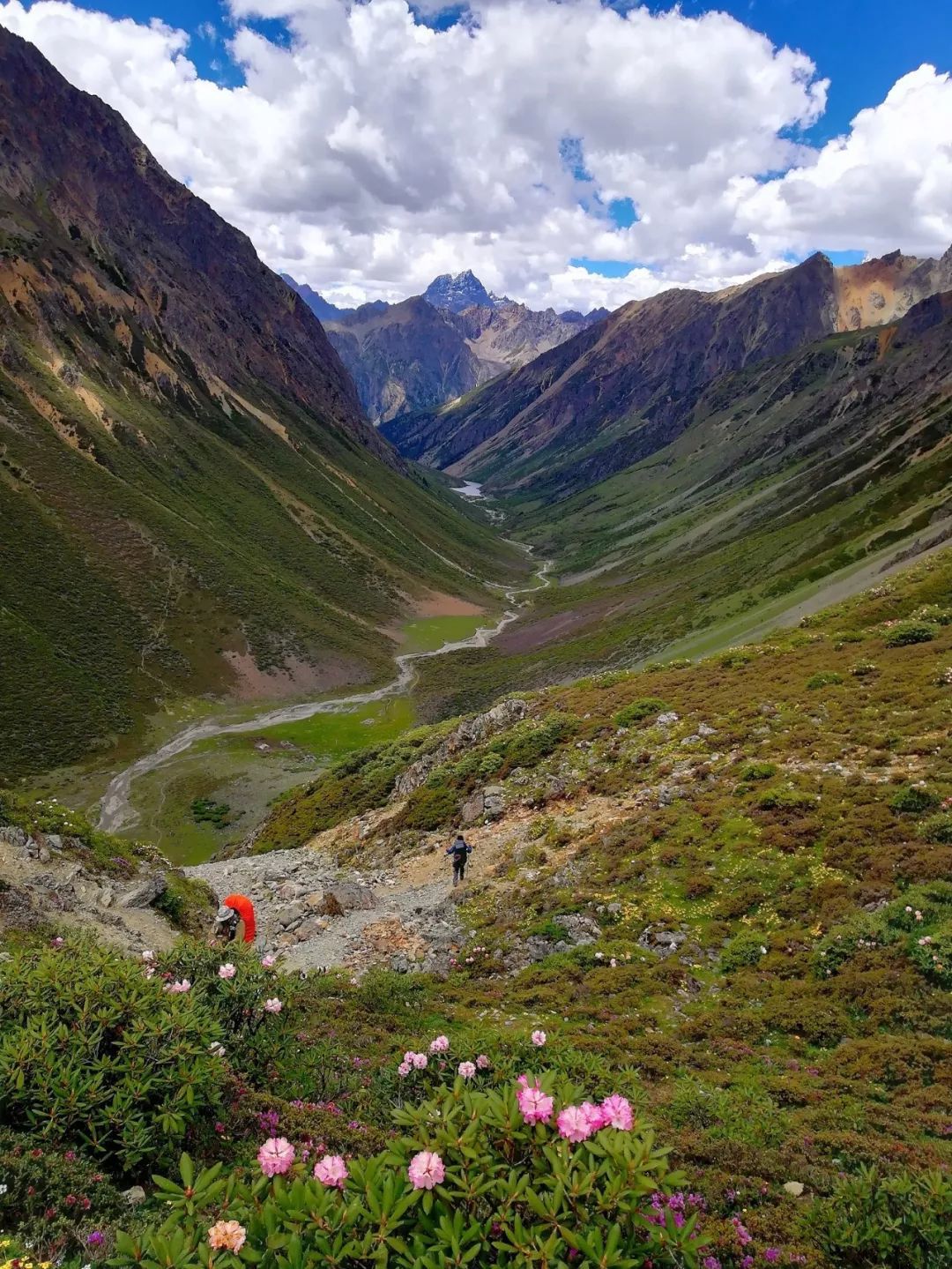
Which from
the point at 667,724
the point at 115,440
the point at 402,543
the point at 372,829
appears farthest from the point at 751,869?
the point at 402,543

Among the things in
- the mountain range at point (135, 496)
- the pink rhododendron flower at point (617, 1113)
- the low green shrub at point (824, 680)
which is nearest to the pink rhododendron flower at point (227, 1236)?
the pink rhododendron flower at point (617, 1113)

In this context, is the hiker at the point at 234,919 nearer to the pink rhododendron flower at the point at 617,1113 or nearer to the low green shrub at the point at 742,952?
the low green shrub at the point at 742,952

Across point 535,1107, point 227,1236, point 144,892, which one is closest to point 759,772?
point 535,1107

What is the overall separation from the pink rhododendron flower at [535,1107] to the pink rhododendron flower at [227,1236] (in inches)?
74.5

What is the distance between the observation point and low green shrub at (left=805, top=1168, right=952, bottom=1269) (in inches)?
199

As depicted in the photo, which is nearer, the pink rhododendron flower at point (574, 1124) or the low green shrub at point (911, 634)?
the pink rhododendron flower at point (574, 1124)

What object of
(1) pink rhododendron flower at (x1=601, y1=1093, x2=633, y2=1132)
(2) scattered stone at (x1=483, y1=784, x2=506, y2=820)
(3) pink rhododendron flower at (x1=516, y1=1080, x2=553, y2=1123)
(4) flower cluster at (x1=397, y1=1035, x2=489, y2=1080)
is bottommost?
(2) scattered stone at (x1=483, y1=784, x2=506, y2=820)

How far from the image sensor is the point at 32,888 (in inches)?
587

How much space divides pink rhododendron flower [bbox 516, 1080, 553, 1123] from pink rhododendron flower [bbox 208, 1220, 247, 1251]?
1.89m

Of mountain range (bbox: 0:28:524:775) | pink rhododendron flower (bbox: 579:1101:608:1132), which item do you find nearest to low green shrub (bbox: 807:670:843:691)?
pink rhododendron flower (bbox: 579:1101:608:1132)

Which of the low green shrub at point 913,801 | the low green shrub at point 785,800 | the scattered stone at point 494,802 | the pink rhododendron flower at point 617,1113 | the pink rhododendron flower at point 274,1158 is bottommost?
the scattered stone at point 494,802

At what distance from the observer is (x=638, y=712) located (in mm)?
28328

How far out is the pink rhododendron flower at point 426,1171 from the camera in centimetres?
417

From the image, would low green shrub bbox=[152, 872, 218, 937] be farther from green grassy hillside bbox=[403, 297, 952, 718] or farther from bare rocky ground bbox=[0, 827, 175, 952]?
green grassy hillside bbox=[403, 297, 952, 718]
